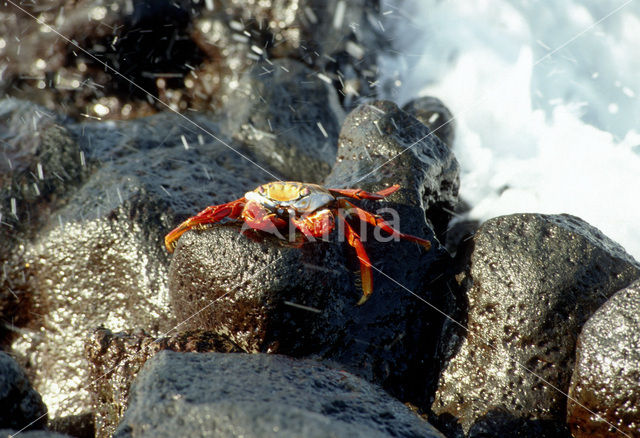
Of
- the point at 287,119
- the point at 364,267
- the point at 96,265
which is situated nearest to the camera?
the point at 364,267

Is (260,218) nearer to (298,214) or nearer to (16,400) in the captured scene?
(298,214)

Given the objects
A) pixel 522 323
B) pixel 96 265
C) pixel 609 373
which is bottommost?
pixel 96 265

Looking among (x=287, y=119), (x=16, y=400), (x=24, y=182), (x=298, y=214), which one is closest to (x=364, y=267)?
(x=298, y=214)

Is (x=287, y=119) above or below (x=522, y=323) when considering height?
below

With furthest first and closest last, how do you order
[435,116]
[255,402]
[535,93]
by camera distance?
[535,93], [435,116], [255,402]

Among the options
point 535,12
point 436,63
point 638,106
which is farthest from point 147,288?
point 535,12

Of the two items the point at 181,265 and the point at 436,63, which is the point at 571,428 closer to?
the point at 181,265

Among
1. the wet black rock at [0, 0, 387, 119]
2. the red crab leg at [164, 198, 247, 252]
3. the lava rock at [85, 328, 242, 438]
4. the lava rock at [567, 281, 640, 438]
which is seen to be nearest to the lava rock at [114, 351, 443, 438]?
the lava rock at [85, 328, 242, 438]

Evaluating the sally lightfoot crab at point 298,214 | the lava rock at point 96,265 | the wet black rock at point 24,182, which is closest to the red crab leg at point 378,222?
the sally lightfoot crab at point 298,214
